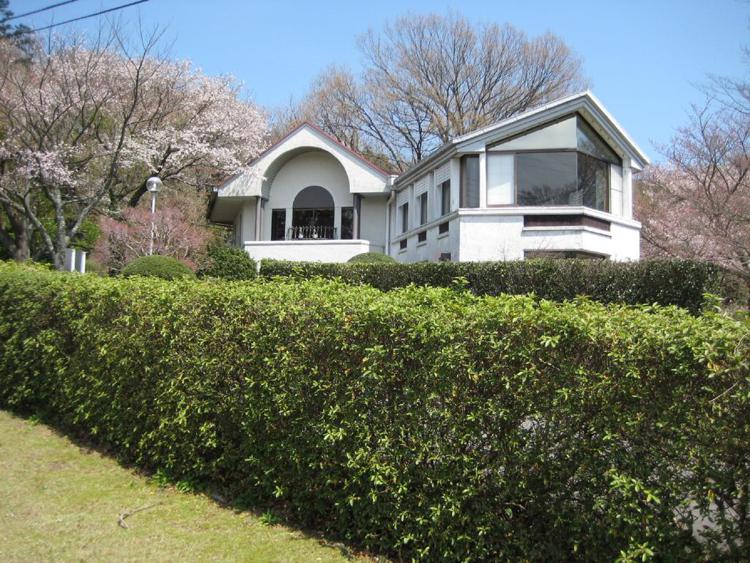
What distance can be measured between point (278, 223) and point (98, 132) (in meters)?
7.85

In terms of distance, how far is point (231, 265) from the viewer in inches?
728

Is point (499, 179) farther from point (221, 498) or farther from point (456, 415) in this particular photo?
point (456, 415)

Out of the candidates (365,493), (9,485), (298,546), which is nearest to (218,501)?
(298,546)

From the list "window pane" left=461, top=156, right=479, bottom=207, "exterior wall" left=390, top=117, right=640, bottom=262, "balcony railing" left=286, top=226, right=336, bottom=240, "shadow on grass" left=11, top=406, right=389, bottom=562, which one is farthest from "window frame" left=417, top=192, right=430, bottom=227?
"shadow on grass" left=11, top=406, right=389, bottom=562

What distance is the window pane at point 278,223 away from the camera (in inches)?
1048

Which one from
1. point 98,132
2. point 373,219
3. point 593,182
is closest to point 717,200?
point 593,182

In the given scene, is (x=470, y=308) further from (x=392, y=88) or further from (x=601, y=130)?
(x=392, y=88)

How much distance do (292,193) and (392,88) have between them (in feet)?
54.1

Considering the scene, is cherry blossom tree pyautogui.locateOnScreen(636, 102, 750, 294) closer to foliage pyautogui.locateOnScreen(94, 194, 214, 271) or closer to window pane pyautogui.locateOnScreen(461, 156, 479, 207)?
window pane pyautogui.locateOnScreen(461, 156, 479, 207)

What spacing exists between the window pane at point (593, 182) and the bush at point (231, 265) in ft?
33.5

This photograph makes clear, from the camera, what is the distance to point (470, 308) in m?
3.78

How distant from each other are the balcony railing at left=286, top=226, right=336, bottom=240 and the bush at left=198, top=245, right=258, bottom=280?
6.88 meters

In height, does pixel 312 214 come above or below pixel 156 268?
above

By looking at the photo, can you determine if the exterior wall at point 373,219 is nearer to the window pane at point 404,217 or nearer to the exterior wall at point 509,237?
the window pane at point 404,217
